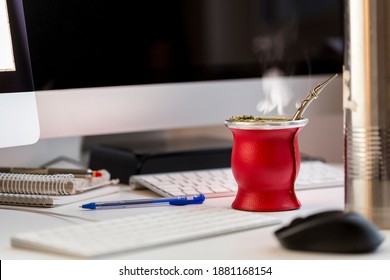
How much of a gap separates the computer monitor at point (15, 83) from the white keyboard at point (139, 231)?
226 mm

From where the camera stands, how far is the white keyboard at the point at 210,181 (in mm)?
967

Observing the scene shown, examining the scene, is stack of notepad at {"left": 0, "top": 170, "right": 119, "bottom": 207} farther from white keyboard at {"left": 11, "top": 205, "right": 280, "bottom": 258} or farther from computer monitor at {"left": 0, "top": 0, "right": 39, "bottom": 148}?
white keyboard at {"left": 11, "top": 205, "right": 280, "bottom": 258}

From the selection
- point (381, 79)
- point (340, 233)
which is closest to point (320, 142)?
point (381, 79)

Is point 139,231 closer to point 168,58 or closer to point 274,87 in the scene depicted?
point 168,58

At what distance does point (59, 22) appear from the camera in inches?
43.2

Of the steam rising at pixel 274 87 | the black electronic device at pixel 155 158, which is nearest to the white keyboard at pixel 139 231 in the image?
the black electronic device at pixel 155 158

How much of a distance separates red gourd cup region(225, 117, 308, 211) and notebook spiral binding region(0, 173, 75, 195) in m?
0.23

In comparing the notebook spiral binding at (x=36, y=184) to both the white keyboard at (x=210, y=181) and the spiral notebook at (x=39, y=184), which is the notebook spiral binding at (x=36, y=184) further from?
the white keyboard at (x=210, y=181)

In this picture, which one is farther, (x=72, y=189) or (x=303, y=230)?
(x=72, y=189)

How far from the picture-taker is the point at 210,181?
1.03m
